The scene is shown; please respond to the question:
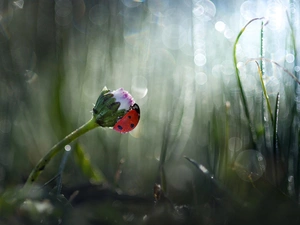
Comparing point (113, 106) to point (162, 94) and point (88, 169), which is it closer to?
point (88, 169)

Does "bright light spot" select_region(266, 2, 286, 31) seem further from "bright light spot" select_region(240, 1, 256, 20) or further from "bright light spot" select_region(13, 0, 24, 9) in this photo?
"bright light spot" select_region(13, 0, 24, 9)

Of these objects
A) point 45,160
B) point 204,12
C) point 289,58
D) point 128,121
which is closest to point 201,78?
point 204,12

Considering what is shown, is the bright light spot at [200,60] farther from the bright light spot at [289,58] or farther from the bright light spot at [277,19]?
the bright light spot at [289,58]

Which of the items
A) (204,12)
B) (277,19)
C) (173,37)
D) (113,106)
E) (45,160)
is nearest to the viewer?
(45,160)

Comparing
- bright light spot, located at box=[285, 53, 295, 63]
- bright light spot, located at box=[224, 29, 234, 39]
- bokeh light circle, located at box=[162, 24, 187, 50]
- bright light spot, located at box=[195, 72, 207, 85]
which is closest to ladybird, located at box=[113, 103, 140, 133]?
bright light spot, located at box=[285, 53, 295, 63]

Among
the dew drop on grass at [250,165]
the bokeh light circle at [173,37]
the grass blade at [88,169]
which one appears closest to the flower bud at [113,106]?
the grass blade at [88,169]

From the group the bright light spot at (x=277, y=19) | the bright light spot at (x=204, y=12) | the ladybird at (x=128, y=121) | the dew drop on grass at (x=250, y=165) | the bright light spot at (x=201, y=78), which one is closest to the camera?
the dew drop on grass at (x=250, y=165)
